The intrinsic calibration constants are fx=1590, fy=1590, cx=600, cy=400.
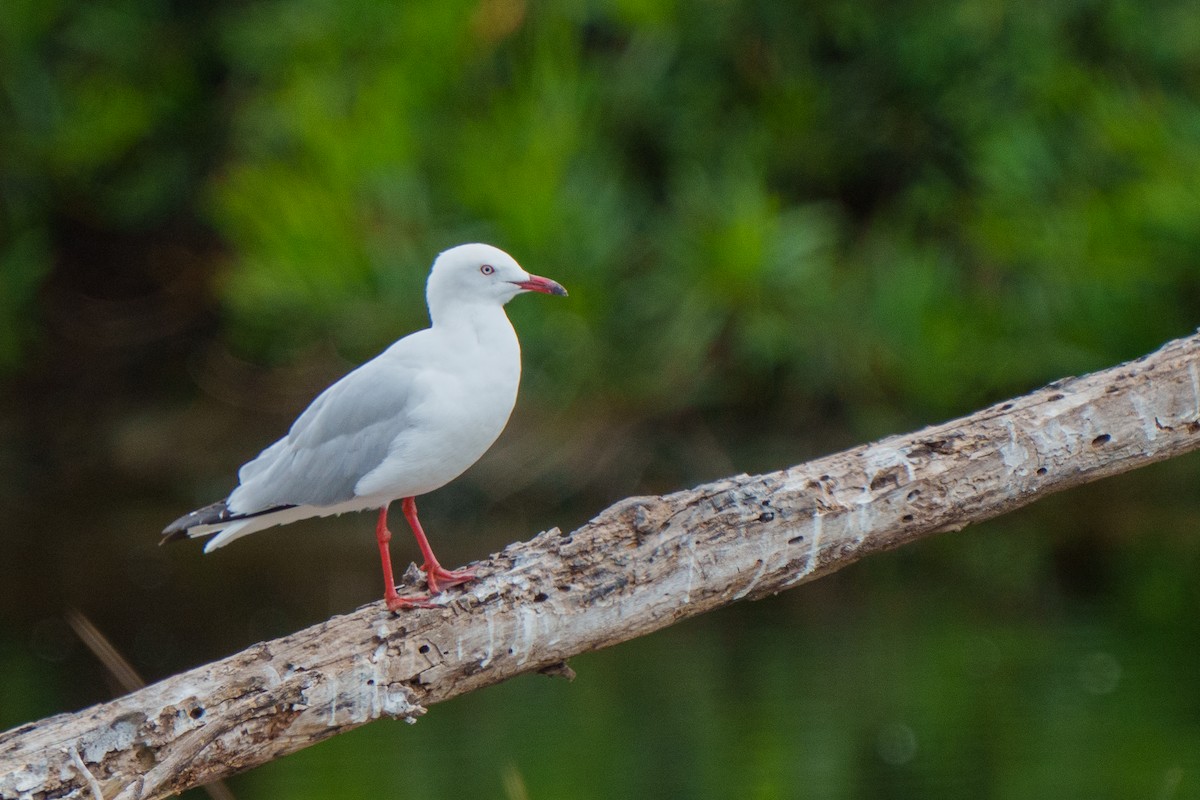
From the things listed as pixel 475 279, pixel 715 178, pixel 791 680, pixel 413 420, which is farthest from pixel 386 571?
pixel 715 178

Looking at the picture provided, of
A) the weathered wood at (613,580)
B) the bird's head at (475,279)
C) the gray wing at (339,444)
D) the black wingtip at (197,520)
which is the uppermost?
the bird's head at (475,279)

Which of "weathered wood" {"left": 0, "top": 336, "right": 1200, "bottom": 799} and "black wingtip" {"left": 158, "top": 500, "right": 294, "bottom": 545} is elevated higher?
"black wingtip" {"left": 158, "top": 500, "right": 294, "bottom": 545}

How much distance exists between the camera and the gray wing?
2.88 metres

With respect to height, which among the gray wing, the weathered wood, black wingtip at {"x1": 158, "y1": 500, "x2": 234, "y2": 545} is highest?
the gray wing

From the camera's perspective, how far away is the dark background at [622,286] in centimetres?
621

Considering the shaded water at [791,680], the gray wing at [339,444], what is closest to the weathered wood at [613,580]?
the gray wing at [339,444]

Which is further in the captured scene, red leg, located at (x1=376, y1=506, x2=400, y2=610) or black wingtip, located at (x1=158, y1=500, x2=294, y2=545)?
black wingtip, located at (x1=158, y1=500, x2=294, y2=545)

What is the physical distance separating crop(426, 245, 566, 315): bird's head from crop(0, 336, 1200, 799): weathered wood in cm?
57

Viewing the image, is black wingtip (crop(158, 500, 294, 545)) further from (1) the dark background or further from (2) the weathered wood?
(1) the dark background

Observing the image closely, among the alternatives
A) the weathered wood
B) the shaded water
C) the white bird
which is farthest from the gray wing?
the shaded water

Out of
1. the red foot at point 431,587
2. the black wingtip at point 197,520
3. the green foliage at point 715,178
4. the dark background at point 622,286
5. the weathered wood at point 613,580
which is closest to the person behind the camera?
the weathered wood at point 613,580

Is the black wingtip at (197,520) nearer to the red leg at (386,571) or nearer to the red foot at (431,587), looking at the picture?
the red leg at (386,571)

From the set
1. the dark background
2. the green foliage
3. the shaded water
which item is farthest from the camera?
the green foliage

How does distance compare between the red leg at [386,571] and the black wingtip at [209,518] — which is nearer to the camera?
the red leg at [386,571]
